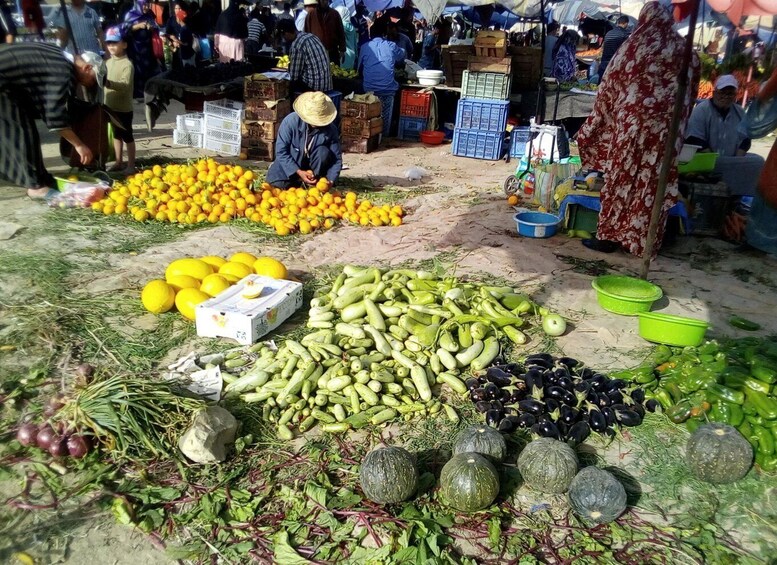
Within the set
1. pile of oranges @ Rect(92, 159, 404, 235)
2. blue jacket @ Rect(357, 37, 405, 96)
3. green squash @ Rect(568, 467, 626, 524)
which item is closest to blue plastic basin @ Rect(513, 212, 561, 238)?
pile of oranges @ Rect(92, 159, 404, 235)

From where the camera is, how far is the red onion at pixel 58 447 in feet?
10.8

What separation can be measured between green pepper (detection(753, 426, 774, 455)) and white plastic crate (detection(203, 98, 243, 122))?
9401 millimetres

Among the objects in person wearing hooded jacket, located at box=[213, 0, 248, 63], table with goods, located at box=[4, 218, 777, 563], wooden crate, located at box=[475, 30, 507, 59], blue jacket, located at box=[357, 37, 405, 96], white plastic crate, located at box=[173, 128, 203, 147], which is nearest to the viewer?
table with goods, located at box=[4, 218, 777, 563]

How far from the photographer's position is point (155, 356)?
4.37m

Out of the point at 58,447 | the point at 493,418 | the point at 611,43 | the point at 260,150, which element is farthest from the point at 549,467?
the point at 611,43

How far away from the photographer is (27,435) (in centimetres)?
337

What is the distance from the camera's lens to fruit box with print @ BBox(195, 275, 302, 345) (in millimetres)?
4496

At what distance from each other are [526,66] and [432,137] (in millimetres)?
2507

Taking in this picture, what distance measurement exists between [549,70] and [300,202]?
11.8 m

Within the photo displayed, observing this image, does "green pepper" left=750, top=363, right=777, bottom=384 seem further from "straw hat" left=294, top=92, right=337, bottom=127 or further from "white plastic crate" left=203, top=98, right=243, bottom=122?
"white plastic crate" left=203, top=98, right=243, bottom=122

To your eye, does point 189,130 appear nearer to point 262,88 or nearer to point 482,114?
point 262,88

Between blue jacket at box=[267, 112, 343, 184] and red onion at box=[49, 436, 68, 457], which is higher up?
blue jacket at box=[267, 112, 343, 184]

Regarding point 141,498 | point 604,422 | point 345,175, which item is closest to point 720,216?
point 604,422

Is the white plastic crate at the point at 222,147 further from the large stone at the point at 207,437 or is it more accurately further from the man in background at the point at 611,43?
the man in background at the point at 611,43
